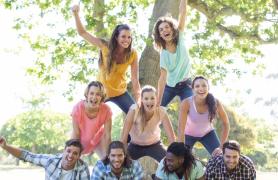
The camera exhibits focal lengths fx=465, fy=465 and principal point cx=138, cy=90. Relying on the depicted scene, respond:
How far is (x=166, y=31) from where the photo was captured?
19.7 feet

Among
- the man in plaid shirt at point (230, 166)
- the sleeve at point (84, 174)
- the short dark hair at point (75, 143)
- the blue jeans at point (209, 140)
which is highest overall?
the blue jeans at point (209, 140)

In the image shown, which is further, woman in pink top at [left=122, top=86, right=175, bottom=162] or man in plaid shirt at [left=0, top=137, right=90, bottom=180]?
woman in pink top at [left=122, top=86, right=175, bottom=162]

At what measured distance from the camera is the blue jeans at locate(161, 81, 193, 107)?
6176 millimetres

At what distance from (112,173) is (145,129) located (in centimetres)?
68

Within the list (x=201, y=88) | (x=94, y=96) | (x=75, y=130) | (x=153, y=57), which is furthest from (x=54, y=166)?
(x=153, y=57)

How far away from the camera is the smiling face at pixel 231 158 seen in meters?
5.43

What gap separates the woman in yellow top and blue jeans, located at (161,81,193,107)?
1.19 ft

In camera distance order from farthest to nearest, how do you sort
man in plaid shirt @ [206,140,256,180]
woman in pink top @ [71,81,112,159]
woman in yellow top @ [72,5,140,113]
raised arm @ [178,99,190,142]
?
1. woman in yellow top @ [72,5,140,113]
2. raised arm @ [178,99,190,142]
3. woman in pink top @ [71,81,112,159]
4. man in plaid shirt @ [206,140,256,180]

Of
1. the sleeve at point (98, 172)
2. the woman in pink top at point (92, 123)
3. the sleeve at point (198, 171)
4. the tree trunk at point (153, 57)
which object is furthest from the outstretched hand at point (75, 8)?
the tree trunk at point (153, 57)

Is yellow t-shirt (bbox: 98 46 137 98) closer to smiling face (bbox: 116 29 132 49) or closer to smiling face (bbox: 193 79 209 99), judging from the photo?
smiling face (bbox: 116 29 132 49)

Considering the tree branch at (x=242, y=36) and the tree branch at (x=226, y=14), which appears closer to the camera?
the tree branch at (x=226, y=14)

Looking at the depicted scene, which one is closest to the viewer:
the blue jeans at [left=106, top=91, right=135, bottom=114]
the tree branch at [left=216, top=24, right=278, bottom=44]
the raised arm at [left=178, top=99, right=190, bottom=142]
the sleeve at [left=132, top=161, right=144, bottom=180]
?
the sleeve at [left=132, top=161, right=144, bottom=180]

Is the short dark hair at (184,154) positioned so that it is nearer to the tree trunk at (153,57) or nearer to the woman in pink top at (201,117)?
the woman in pink top at (201,117)

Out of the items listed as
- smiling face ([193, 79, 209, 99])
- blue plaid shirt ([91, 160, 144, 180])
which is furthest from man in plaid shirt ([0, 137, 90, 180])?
smiling face ([193, 79, 209, 99])
